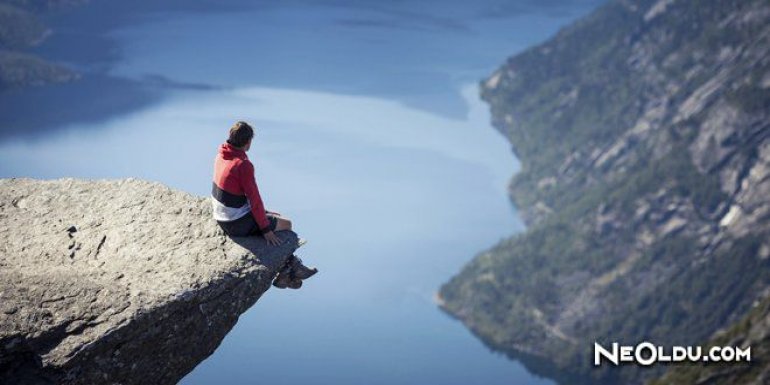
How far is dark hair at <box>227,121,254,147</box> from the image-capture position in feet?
62.6

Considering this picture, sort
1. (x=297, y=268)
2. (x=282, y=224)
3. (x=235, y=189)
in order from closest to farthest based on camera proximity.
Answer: (x=235, y=189)
(x=282, y=224)
(x=297, y=268)

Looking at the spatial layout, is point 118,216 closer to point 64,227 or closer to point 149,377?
point 64,227

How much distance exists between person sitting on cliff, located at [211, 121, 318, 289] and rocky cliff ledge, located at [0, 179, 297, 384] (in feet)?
1.09

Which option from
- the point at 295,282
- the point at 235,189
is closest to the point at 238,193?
the point at 235,189

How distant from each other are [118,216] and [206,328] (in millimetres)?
3742

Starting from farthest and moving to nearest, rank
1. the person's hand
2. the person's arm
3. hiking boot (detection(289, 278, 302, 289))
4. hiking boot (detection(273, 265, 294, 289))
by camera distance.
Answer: hiking boot (detection(289, 278, 302, 289)) → hiking boot (detection(273, 265, 294, 289)) → the person's hand → the person's arm

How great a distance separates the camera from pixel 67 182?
21328mm

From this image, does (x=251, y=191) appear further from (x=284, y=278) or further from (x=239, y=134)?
(x=284, y=278)

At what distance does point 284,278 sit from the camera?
66.4 ft

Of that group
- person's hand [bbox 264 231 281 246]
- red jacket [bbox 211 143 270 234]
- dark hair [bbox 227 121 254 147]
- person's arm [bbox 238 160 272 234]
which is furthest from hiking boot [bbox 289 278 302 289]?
dark hair [bbox 227 121 254 147]

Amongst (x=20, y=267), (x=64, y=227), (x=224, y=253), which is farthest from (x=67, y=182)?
(x=224, y=253)

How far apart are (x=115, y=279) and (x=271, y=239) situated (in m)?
3.60

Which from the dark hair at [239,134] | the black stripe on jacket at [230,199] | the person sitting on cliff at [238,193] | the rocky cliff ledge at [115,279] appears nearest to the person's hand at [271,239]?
the person sitting on cliff at [238,193]

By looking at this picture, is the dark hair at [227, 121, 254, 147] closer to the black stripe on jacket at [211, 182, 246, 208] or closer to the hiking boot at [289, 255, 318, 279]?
the black stripe on jacket at [211, 182, 246, 208]
